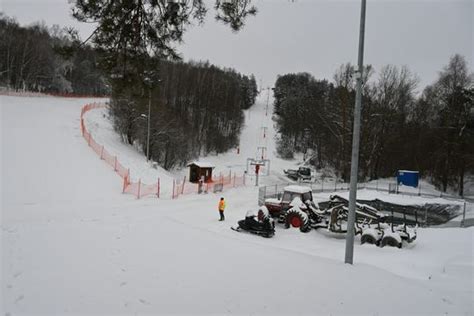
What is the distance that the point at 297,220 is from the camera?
1495 cm

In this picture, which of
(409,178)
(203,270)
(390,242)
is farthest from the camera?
(409,178)

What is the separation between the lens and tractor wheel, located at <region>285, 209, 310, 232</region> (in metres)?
14.6

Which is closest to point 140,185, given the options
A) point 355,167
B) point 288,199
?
point 288,199

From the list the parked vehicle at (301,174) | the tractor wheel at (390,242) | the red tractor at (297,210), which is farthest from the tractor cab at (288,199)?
the parked vehicle at (301,174)

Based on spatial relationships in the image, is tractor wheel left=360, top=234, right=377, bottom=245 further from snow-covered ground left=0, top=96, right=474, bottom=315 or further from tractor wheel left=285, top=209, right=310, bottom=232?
tractor wheel left=285, top=209, right=310, bottom=232

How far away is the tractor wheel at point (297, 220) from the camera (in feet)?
47.9

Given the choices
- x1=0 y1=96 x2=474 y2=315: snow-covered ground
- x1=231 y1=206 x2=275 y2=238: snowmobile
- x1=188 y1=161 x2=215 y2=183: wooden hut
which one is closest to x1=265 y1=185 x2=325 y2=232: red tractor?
x1=0 y1=96 x2=474 y2=315: snow-covered ground

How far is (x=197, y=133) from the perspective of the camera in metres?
54.1

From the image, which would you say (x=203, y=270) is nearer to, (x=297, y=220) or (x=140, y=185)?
(x=297, y=220)

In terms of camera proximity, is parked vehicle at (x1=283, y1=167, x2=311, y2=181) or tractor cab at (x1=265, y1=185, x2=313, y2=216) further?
parked vehicle at (x1=283, y1=167, x2=311, y2=181)

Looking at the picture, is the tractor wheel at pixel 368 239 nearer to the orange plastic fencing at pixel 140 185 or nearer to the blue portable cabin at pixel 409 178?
the orange plastic fencing at pixel 140 185

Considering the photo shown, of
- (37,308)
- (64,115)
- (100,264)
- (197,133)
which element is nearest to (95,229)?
(100,264)

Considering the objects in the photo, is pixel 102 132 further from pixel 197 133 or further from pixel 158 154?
pixel 197 133

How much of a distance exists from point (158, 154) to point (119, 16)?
29.0 meters
